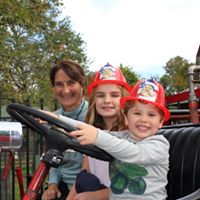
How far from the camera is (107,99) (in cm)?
252

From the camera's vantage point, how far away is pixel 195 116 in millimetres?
3740

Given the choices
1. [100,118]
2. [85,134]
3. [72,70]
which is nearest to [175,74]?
[72,70]

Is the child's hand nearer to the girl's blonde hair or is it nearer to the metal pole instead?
the girl's blonde hair

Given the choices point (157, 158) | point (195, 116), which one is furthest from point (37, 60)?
point (157, 158)

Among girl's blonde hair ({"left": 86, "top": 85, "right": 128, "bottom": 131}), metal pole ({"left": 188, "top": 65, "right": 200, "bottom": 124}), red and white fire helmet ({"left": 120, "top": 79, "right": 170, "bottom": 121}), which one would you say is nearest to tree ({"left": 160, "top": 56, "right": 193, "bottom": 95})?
metal pole ({"left": 188, "top": 65, "right": 200, "bottom": 124})

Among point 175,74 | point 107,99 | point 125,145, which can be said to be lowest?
point 125,145

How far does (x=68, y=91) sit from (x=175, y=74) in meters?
41.6

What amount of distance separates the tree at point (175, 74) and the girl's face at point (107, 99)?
1476 inches

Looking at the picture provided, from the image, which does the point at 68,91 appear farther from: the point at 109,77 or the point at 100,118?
the point at 109,77

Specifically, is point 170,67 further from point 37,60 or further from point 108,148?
point 108,148

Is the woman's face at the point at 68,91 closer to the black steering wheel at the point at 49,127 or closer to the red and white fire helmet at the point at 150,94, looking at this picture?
the red and white fire helmet at the point at 150,94

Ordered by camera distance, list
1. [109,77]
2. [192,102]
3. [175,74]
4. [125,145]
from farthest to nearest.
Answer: [175,74] < [192,102] < [109,77] < [125,145]

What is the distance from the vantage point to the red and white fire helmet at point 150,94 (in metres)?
2.08

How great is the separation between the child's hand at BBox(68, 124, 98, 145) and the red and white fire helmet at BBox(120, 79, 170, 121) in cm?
40
